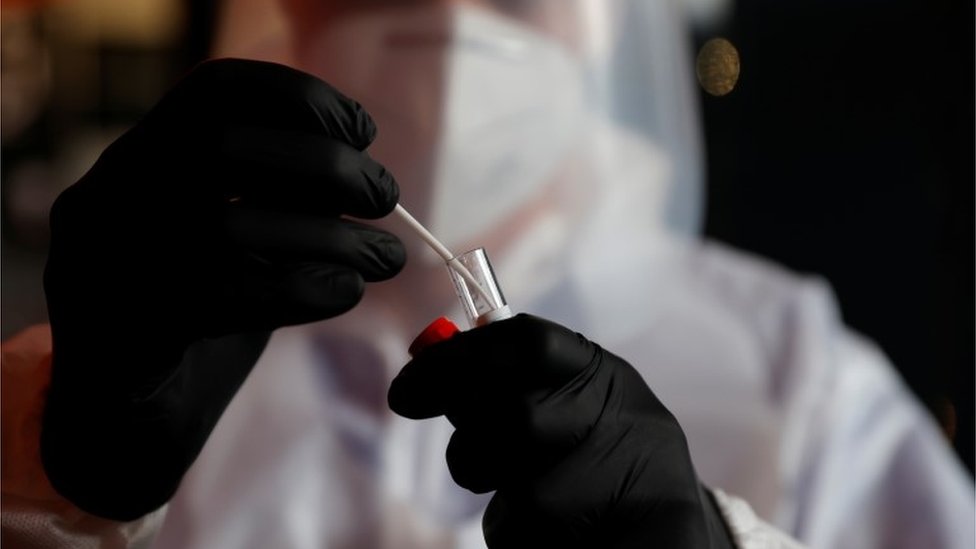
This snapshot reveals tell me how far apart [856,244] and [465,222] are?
41.9 inches

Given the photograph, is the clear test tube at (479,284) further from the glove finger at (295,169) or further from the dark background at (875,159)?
the dark background at (875,159)

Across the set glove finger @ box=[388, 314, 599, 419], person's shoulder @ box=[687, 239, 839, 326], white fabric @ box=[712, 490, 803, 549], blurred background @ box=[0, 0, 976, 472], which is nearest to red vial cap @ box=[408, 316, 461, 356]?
glove finger @ box=[388, 314, 599, 419]

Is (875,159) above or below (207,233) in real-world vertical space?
below

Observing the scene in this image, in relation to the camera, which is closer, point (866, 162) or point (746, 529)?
point (746, 529)

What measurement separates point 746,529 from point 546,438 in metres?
0.20

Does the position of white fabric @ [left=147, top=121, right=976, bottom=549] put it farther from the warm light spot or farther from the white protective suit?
the warm light spot

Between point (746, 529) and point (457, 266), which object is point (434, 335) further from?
point (746, 529)

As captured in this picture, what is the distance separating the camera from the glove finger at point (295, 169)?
0.50m

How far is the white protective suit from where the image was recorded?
2.62ft

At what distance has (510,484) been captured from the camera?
20.3 inches

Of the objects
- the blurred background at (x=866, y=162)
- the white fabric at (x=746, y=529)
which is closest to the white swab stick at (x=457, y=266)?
the white fabric at (x=746, y=529)

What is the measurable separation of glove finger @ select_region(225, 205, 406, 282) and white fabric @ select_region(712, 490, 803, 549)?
28 centimetres

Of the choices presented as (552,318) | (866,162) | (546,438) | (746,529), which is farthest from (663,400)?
(866,162)

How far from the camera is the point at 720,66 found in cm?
174
